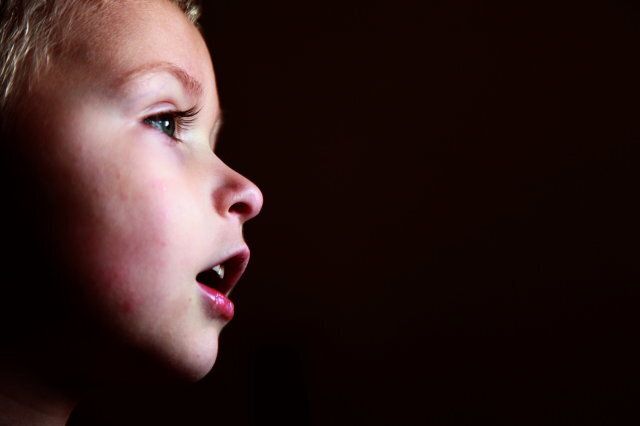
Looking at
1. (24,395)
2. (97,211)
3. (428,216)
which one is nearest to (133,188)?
(97,211)

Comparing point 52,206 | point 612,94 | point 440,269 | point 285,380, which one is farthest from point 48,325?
point 612,94

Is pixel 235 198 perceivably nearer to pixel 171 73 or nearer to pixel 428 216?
pixel 171 73

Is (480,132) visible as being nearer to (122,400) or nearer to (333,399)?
(333,399)

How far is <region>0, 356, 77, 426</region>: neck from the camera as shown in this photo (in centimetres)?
32

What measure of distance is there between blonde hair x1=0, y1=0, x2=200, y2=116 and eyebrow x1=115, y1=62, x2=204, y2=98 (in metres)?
0.04

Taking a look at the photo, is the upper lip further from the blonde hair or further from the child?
the blonde hair

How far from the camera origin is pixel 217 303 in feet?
1.12

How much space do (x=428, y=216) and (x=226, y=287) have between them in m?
0.35

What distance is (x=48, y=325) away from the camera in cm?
30

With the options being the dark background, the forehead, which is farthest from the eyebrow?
the dark background

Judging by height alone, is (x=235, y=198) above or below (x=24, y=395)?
above

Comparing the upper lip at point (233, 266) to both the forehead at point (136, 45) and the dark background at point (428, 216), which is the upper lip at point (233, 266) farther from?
the dark background at point (428, 216)

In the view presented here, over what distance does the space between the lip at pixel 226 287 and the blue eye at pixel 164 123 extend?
9 centimetres

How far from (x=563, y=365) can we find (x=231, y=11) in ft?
1.94
